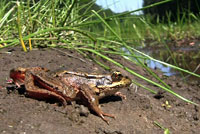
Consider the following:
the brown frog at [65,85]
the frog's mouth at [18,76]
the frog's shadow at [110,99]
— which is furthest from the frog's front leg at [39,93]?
the frog's shadow at [110,99]

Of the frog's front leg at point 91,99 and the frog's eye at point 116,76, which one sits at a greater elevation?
the frog's eye at point 116,76

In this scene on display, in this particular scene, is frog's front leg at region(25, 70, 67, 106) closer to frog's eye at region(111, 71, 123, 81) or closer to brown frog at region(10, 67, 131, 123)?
brown frog at region(10, 67, 131, 123)

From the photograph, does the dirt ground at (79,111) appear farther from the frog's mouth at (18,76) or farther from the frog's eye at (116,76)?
the frog's eye at (116,76)

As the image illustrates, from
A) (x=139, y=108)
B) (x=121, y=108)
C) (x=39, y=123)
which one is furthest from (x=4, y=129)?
(x=139, y=108)

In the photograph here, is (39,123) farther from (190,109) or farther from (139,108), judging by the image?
(190,109)

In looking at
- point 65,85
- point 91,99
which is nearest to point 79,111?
point 91,99

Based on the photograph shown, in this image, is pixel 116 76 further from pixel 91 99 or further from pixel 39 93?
pixel 39 93

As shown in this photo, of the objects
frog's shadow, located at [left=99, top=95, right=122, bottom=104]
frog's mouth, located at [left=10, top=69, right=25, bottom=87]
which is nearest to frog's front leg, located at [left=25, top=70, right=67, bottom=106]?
frog's mouth, located at [left=10, top=69, right=25, bottom=87]
